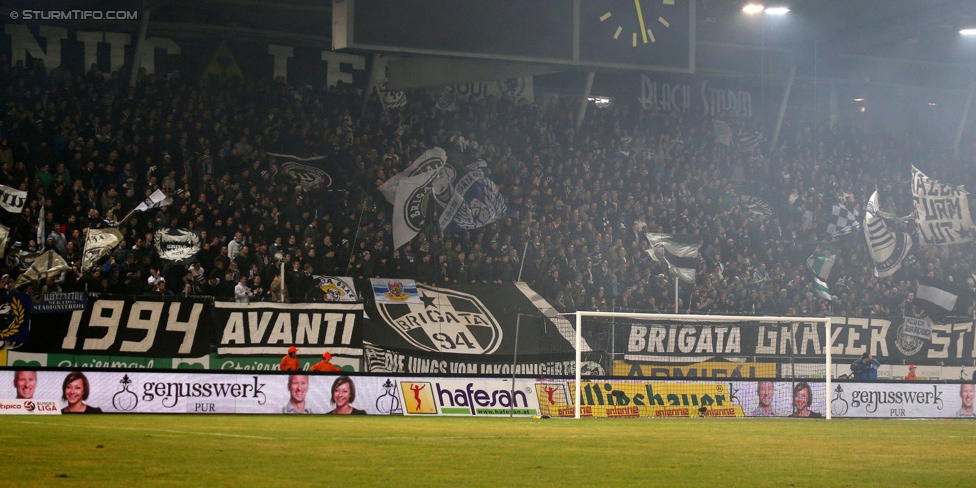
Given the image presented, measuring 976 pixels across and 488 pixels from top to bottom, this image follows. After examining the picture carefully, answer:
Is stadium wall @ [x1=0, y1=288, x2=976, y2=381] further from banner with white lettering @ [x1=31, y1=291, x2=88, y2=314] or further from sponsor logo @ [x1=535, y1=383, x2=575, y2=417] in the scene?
sponsor logo @ [x1=535, y1=383, x2=575, y2=417]

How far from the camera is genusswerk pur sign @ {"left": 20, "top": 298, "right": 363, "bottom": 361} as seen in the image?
21.4 m

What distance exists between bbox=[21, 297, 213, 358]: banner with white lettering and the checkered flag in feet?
66.1

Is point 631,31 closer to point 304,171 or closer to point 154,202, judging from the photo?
point 154,202

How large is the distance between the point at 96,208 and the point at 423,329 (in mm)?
7649

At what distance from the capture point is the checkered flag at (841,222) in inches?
1337

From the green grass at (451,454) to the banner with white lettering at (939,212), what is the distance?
60.6ft

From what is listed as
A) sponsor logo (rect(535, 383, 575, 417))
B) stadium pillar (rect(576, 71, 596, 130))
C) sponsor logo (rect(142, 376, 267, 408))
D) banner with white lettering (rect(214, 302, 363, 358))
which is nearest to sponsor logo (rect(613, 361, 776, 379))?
sponsor logo (rect(535, 383, 575, 417))

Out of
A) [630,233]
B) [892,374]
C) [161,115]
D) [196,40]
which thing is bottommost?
[892,374]

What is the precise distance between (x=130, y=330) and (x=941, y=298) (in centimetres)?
2281

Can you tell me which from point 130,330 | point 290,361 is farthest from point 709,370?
point 130,330

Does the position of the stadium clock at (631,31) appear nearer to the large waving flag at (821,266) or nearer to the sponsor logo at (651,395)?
the sponsor logo at (651,395)

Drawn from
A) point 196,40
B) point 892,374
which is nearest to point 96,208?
point 196,40

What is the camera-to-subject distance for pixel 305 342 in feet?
77.0

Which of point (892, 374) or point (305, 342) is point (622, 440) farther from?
point (892, 374)
